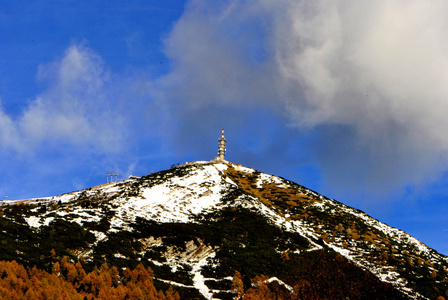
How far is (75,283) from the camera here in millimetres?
34312

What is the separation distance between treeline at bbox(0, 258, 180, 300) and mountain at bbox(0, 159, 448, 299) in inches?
77.6

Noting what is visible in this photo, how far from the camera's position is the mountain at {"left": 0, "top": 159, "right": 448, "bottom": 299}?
1671 inches

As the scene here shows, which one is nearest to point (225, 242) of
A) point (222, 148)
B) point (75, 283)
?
point (75, 283)

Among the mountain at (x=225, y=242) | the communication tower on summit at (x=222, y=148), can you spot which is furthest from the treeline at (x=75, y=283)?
the communication tower on summit at (x=222, y=148)

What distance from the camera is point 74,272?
35062mm

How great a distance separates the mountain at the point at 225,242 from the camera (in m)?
42.4

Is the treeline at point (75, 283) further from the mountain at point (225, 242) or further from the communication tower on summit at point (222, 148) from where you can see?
the communication tower on summit at point (222, 148)

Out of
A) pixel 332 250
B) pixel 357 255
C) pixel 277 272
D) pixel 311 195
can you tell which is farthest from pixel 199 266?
pixel 311 195

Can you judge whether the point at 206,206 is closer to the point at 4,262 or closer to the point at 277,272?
the point at 277,272

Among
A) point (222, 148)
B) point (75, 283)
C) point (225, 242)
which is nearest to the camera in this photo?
point (75, 283)

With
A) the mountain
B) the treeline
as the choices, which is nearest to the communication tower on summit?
the mountain

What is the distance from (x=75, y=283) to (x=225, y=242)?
24890 mm

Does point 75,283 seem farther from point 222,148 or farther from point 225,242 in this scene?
point 222,148

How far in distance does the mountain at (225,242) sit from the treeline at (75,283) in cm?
197
